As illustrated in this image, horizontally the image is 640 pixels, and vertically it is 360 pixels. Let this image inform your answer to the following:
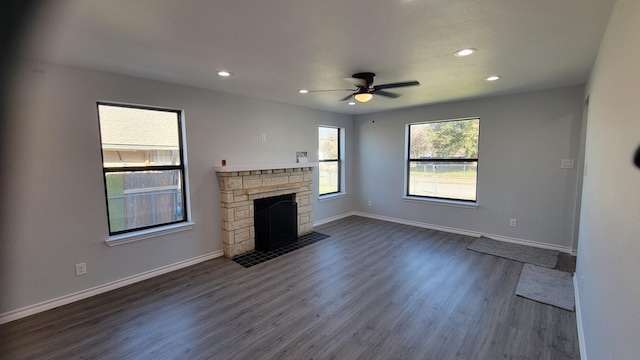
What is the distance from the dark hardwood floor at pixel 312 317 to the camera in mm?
2117

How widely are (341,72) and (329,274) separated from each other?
2.40m

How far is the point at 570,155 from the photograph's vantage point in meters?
3.85

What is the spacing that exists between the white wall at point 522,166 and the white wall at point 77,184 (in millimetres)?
3828

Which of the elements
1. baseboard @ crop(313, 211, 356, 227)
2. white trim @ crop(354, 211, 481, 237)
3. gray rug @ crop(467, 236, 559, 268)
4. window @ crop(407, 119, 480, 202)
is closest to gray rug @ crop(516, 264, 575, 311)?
gray rug @ crop(467, 236, 559, 268)

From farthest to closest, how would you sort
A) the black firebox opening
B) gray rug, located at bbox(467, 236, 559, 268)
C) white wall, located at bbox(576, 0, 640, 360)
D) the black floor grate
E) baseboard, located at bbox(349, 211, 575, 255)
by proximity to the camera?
the black firebox opening, baseboard, located at bbox(349, 211, 575, 255), the black floor grate, gray rug, located at bbox(467, 236, 559, 268), white wall, located at bbox(576, 0, 640, 360)

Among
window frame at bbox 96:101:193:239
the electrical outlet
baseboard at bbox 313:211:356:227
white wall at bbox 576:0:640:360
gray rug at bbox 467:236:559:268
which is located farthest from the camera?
baseboard at bbox 313:211:356:227

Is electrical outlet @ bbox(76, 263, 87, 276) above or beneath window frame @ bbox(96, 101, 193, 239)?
beneath

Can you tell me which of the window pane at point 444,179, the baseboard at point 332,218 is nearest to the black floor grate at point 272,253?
the baseboard at point 332,218

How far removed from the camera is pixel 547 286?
3.02 meters

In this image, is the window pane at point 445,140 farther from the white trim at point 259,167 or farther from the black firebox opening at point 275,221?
the black firebox opening at point 275,221

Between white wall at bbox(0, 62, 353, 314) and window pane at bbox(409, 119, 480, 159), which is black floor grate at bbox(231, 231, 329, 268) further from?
window pane at bbox(409, 119, 480, 159)

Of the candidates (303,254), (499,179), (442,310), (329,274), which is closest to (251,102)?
(303,254)

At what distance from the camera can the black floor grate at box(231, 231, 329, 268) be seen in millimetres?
3814

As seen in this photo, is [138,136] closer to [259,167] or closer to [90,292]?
[259,167]
